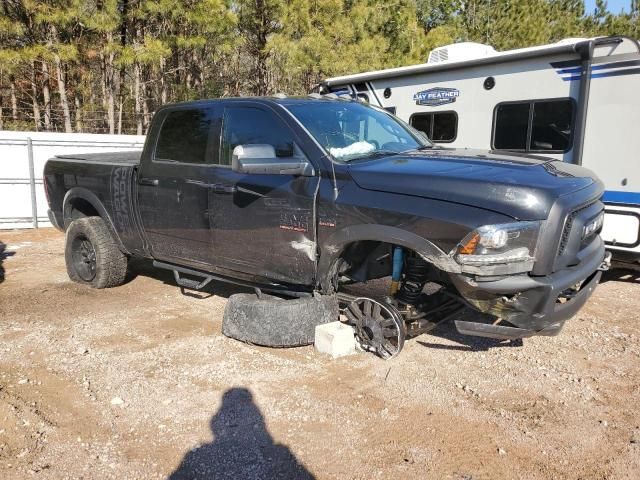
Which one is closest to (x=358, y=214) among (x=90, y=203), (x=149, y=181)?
(x=149, y=181)

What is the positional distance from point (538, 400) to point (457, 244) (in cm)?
124

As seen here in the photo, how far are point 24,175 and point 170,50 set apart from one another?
5045 millimetres

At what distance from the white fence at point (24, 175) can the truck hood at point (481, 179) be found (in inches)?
349

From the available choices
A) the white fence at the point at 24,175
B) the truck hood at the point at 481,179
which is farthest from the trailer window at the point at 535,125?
the white fence at the point at 24,175

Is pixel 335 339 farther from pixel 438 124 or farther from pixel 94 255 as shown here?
pixel 438 124

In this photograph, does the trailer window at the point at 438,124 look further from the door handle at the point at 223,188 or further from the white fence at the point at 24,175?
the white fence at the point at 24,175

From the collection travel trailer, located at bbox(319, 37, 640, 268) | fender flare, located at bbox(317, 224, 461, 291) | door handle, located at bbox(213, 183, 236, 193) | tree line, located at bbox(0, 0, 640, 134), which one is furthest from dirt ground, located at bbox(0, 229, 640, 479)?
tree line, located at bbox(0, 0, 640, 134)

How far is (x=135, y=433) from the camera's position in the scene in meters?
3.30

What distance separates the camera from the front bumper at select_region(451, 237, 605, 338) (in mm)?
3357

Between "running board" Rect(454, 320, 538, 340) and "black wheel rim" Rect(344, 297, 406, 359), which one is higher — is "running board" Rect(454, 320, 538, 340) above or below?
above

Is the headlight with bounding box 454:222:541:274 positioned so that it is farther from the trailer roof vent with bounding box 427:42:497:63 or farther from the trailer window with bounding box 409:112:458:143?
the trailer roof vent with bounding box 427:42:497:63

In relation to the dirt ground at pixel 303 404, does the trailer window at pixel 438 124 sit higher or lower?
higher

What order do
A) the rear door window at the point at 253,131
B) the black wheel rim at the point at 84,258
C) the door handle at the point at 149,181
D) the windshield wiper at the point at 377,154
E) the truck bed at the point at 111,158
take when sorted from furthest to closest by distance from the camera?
the black wheel rim at the point at 84,258 → the truck bed at the point at 111,158 → the door handle at the point at 149,181 → the rear door window at the point at 253,131 → the windshield wiper at the point at 377,154

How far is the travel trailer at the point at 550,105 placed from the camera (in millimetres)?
6109
